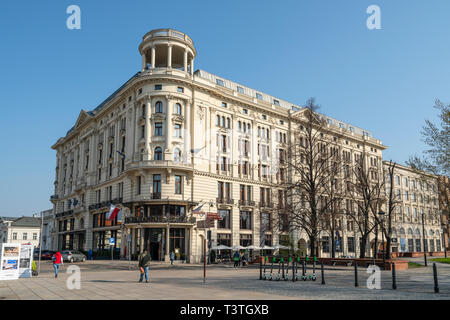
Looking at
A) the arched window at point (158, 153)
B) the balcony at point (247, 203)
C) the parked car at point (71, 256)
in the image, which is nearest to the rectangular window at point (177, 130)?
the arched window at point (158, 153)

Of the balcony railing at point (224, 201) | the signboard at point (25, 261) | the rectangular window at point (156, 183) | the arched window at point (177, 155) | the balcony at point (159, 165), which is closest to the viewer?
the signboard at point (25, 261)

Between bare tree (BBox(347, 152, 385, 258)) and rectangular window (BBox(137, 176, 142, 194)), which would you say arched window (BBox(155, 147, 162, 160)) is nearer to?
rectangular window (BBox(137, 176, 142, 194))

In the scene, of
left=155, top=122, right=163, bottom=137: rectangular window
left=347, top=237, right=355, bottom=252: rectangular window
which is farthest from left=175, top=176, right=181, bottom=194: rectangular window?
left=347, top=237, right=355, bottom=252: rectangular window

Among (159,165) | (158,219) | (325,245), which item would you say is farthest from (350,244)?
(159,165)

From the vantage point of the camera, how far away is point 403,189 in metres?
88.6

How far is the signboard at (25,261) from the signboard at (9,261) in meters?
0.52

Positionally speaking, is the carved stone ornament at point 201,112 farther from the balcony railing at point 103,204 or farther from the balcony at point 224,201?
the balcony railing at point 103,204

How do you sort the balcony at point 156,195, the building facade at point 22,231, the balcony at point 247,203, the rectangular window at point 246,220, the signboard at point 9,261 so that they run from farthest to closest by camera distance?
the building facade at point 22,231 < the rectangular window at point 246,220 < the balcony at point 247,203 < the balcony at point 156,195 < the signboard at point 9,261

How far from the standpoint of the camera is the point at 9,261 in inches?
886

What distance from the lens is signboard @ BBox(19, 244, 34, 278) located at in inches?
930

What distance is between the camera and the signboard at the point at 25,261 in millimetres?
23625
